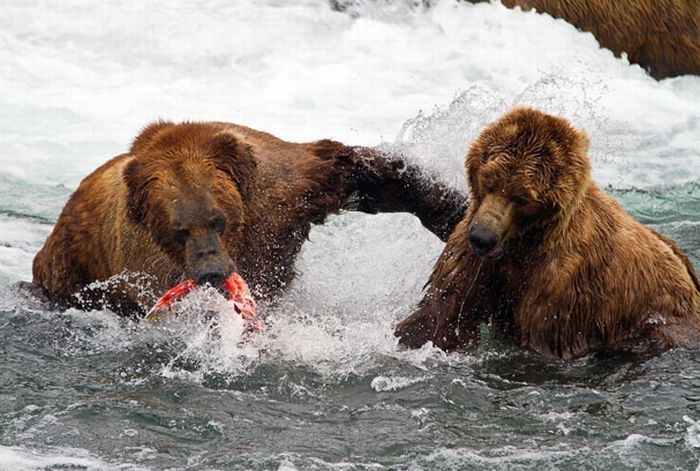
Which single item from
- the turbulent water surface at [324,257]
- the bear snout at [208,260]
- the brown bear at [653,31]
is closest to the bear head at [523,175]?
the turbulent water surface at [324,257]

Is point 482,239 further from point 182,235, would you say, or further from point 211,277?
point 182,235

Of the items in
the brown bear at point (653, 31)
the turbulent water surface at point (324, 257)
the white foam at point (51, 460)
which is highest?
the brown bear at point (653, 31)

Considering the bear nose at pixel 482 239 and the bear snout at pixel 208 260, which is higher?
the bear nose at pixel 482 239

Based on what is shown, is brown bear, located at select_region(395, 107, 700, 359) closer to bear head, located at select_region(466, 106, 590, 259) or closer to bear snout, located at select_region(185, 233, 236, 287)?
bear head, located at select_region(466, 106, 590, 259)

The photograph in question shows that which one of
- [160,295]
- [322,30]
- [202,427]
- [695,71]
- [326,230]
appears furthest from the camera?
[322,30]

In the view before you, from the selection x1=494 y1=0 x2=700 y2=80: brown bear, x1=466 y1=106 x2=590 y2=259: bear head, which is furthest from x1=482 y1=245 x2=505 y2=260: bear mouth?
x1=494 y1=0 x2=700 y2=80: brown bear

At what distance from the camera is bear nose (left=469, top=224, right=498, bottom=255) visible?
21.4ft

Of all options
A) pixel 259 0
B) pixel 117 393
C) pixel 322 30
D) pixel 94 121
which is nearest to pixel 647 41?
pixel 322 30

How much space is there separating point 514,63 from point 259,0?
11.1ft

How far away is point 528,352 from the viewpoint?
7.38 metres

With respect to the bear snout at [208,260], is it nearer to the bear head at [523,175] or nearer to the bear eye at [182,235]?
the bear eye at [182,235]

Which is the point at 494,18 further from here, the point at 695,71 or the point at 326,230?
the point at 326,230

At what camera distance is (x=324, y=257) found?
9.66 metres

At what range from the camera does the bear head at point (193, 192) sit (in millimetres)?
6910
